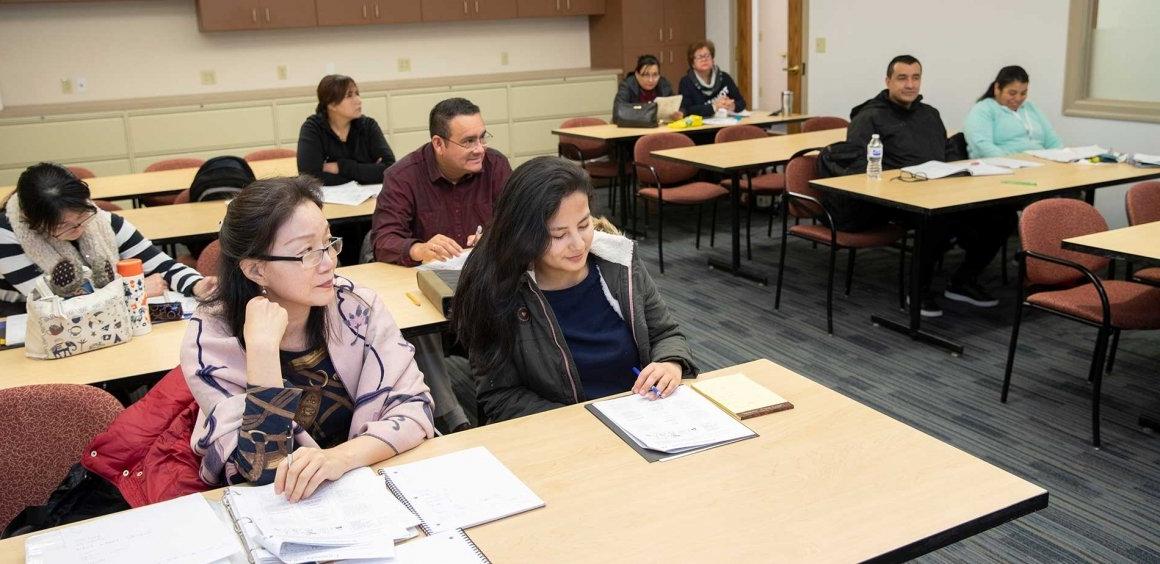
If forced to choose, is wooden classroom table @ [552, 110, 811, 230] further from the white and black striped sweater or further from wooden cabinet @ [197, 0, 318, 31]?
the white and black striped sweater

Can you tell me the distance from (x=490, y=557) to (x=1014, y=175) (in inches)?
163

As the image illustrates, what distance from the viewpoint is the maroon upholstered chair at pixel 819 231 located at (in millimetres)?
4578

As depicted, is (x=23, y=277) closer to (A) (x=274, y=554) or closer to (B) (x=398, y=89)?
(A) (x=274, y=554)

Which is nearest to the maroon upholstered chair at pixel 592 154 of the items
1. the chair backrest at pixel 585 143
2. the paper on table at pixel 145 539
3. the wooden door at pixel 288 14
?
the chair backrest at pixel 585 143

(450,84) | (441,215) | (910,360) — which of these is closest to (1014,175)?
(910,360)

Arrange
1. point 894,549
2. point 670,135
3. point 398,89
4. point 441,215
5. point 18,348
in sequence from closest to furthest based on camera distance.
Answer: point 894,549 < point 18,348 < point 441,215 < point 670,135 < point 398,89

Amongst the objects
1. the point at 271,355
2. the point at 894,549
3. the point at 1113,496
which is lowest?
the point at 1113,496

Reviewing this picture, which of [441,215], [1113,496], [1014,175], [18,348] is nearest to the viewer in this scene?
[18,348]

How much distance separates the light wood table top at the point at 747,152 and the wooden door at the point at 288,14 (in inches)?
160

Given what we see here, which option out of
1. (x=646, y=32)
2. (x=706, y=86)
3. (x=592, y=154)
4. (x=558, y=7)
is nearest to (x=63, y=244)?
(x=592, y=154)

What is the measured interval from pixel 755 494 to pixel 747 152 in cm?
441

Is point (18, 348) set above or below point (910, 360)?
above

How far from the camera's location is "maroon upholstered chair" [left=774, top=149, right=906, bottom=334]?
4578mm

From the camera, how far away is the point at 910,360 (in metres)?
4.19
